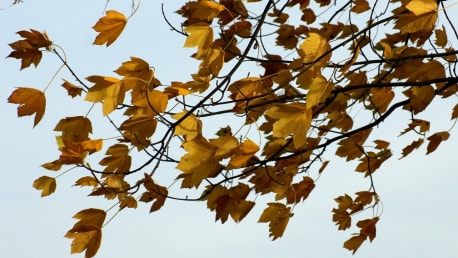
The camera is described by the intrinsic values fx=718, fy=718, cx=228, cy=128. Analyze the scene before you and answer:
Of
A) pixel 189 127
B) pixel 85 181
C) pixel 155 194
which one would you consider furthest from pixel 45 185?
pixel 189 127

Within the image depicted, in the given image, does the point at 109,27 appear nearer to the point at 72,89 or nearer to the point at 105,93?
the point at 105,93

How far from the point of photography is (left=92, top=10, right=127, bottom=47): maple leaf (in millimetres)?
2180

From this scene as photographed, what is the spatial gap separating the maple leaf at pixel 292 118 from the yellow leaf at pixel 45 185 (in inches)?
40.6

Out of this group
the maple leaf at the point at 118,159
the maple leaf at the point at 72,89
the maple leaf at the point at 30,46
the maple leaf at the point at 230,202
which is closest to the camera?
the maple leaf at the point at 118,159

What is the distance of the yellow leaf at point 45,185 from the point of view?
8.86 feet

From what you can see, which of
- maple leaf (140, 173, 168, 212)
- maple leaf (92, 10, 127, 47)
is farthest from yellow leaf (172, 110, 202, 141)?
maple leaf (140, 173, 168, 212)

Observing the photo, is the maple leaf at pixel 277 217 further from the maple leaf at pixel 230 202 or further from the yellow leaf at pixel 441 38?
the yellow leaf at pixel 441 38

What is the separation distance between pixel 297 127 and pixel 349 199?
1472 mm

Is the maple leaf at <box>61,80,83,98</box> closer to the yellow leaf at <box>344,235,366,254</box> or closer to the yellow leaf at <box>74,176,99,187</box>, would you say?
the yellow leaf at <box>74,176,99,187</box>

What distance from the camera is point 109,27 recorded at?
2.19 meters

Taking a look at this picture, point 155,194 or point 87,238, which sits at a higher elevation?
point 155,194

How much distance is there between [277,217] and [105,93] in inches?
43.9

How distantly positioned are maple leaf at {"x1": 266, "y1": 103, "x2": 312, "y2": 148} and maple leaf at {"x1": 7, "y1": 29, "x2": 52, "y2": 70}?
1.02 metres

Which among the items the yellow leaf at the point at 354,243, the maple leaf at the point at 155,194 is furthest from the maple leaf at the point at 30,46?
the yellow leaf at the point at 354,243
